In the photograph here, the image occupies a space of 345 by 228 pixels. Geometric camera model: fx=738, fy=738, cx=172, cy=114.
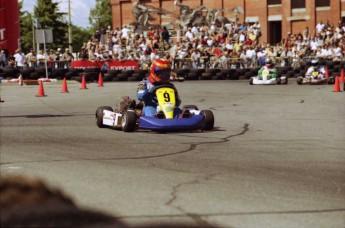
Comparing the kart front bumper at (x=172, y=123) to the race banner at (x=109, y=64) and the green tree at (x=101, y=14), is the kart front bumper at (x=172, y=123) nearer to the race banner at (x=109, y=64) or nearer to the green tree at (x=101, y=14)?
the race banner at (x=109, y=64)

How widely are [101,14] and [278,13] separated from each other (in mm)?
66455

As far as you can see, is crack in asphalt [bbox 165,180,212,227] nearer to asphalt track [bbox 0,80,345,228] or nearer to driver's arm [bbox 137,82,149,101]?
asphalt track [bbox 0,80,345,228]

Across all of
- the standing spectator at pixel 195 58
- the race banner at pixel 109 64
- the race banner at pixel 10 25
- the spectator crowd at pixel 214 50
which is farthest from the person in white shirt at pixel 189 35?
the race banner at pixel 10 25

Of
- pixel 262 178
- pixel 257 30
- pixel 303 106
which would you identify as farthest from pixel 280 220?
pixel 257 30

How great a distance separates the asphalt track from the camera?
5.04 metres

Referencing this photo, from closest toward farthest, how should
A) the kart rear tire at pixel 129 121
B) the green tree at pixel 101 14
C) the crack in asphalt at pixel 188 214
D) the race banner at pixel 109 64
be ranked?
the crack in asphalt at pixel 188 214 < the kart rear tire at pixel 129 121 < the race banner at pixel 109 64 < the green tree at pixel 101 14

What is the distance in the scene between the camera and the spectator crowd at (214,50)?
112 feet

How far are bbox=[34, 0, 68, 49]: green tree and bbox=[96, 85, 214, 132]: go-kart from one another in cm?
6378

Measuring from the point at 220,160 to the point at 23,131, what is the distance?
440cm

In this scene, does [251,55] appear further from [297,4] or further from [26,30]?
[26,30]

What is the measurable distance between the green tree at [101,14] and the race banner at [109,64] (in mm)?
74488

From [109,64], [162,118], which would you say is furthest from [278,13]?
[162,118]

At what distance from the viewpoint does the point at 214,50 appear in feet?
119

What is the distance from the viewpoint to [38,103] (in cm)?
1930
